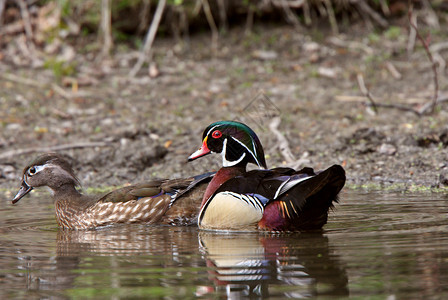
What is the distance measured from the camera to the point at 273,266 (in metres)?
4.05

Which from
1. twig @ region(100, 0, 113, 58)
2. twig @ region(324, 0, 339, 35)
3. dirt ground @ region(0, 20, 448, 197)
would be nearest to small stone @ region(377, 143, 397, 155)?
dirt ground @ region(0, 20, 448, 197)

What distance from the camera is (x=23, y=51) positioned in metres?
12.6

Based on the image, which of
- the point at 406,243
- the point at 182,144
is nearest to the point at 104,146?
the point at 182,144

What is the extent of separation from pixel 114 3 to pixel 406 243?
9.20 meters

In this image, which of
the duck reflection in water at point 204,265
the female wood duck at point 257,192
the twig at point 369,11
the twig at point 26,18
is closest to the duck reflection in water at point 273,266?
the duck reflection in water at point 204,265

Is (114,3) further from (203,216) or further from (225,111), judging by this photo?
(203,216)

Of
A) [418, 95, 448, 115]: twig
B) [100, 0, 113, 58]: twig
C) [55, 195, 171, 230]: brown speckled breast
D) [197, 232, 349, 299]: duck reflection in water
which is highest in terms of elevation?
[100, 0, 113, 58]: twig

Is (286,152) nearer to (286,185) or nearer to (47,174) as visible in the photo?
(47,174)

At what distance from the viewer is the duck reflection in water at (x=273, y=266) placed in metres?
3.48

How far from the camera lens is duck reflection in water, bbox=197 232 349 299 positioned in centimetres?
348

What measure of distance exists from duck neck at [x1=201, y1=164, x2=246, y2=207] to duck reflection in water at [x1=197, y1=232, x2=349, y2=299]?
648 millimetres

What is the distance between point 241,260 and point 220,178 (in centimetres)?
175

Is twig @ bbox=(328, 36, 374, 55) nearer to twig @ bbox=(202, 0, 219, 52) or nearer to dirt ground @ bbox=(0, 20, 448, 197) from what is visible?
A: dirt ground @ bbox=(0, 20, 448, 197)

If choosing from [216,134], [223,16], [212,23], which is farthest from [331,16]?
[216,134]
